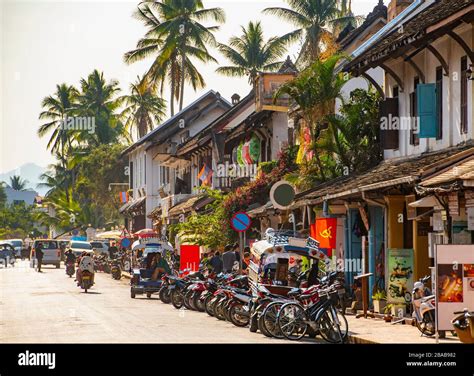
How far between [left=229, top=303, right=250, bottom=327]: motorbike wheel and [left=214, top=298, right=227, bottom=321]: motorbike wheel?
1.26m

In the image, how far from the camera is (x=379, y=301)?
29.2 metres

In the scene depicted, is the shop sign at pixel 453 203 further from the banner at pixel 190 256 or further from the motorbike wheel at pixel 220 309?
the banner at pixel 190 256

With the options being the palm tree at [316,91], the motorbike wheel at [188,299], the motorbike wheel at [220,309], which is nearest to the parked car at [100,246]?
the palm tree at [316,91]

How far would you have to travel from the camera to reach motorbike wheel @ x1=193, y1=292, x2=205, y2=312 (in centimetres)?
3256

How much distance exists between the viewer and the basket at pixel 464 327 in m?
20.1

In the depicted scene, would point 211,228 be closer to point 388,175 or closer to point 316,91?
point 316,91

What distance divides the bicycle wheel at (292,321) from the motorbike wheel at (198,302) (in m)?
9.35

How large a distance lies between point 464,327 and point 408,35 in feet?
29.0

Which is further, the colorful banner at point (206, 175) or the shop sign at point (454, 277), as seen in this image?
the colorful banner at point (206, 175)

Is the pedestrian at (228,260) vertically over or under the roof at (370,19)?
under

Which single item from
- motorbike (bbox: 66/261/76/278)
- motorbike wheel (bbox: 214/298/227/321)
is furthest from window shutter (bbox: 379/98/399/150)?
motorbike (bbox: 66/261/76/278)

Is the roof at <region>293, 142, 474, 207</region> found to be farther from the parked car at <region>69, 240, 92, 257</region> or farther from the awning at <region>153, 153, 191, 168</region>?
the parked car at <region>69, 240, 92, 257</region>

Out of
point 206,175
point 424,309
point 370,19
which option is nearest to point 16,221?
point 206,175
